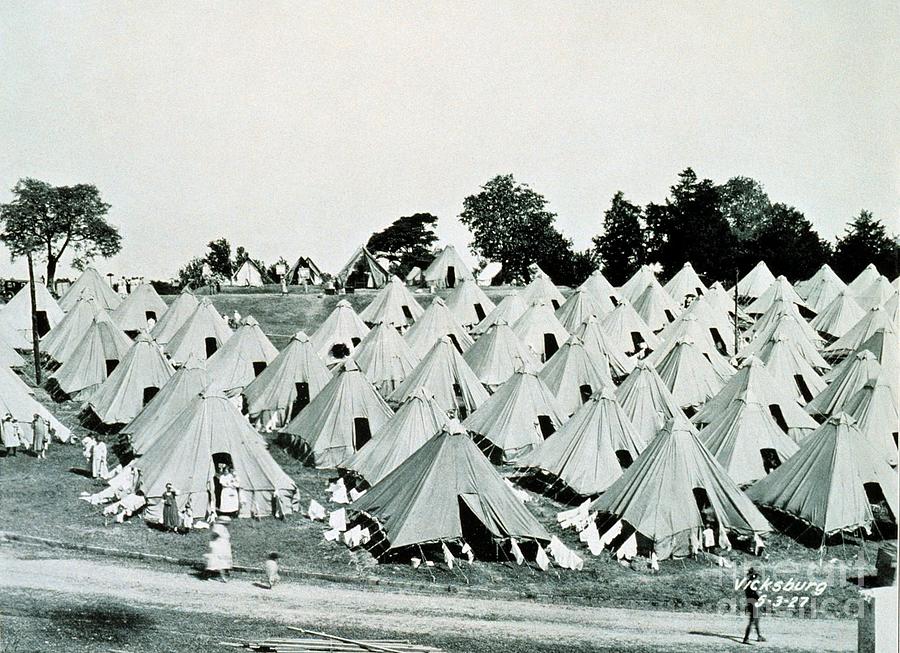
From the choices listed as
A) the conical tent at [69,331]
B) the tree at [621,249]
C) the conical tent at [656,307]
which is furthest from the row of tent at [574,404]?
the tree at [621,249]

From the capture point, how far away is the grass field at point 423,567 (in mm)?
11375

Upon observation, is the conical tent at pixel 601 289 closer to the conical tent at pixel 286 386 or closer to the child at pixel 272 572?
the conical tent at pixel 286 386

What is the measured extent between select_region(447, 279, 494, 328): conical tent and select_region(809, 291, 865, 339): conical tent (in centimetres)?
1177

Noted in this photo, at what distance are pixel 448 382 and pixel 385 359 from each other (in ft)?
9.23

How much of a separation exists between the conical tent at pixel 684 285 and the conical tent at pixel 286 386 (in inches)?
740

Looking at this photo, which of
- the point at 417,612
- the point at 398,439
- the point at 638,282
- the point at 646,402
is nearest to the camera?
the point at 417,612

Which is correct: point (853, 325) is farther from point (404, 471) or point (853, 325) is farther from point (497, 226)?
point (404, 471)

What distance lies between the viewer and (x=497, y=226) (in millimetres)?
22297

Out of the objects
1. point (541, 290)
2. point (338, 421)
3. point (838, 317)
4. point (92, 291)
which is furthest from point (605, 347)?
point (92, 291)

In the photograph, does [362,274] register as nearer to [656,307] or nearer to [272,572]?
[656,307]

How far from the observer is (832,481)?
13.4 meters

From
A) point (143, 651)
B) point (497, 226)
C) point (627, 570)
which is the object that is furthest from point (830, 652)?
point (497, 226)

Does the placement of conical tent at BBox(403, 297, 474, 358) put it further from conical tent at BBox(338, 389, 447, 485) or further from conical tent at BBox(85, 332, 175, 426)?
conical tent at BBox(338, 389, 447, 485)

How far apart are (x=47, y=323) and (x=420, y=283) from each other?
13.7 metres
